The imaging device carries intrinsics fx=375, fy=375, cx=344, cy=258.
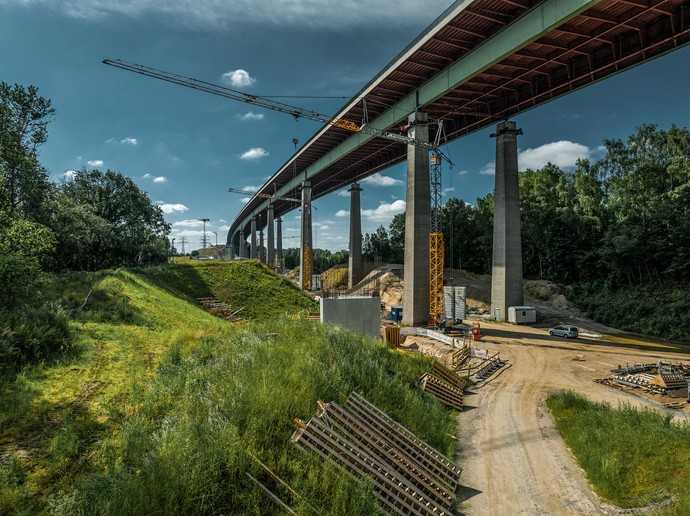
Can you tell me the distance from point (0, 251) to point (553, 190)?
7559 centimetres

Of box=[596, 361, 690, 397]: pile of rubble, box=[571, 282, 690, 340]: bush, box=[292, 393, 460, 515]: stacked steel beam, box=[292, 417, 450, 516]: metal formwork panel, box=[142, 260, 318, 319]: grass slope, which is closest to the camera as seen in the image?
box=[292, 417, 450, 516]: metal formwork panel

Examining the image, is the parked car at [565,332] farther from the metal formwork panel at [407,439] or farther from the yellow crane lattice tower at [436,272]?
the metal formwork panel at [407,439]

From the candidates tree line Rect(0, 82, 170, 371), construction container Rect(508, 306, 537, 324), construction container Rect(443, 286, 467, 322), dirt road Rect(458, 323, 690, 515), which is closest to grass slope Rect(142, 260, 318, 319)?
tree line Rect(0, 82, 170, 371)

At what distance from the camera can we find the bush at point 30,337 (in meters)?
11.6

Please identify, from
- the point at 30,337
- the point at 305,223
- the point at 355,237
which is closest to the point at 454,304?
the point at 30,337

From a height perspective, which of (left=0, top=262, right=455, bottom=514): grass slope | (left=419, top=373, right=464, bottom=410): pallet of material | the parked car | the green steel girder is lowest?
the parked car

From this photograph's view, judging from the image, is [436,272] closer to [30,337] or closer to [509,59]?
[509,59]

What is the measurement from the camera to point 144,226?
53125 mm

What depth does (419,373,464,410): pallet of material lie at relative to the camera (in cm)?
1648

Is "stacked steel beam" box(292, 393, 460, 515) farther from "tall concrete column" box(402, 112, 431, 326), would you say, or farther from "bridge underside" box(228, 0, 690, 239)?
"bridge underside" box(228, 0, 690, 239)

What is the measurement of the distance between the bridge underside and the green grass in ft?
82.5

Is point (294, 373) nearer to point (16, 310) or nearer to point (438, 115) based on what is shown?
point (16, 310)

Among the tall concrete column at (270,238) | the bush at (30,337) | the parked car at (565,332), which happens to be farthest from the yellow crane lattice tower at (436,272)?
the tall concrete column at (270,238)

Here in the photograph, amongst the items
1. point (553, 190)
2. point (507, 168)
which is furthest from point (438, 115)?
point (553, 190)
